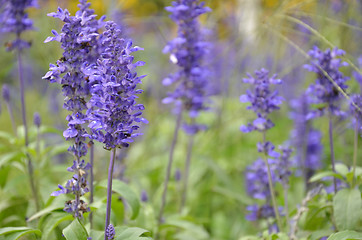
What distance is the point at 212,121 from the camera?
6656 mm

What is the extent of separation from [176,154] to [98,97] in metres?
3.98

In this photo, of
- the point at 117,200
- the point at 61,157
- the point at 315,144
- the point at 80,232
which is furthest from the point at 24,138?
the point at 315,144

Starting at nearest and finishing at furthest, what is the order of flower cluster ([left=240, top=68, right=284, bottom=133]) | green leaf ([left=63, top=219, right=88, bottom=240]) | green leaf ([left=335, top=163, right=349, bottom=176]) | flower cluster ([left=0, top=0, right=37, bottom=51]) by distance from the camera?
1. green leaf ([left=63, top=219, right=88, bottom=240])
2. flower cluster ([left=240, top=68, right=284, bottom=133])
3. green leaf ([left=335, top=163, right=349, bottom=176])
4. flower cluster ([left=0, top=0, right=37, bottom=51])

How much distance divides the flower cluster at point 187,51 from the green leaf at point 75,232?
1728 mm

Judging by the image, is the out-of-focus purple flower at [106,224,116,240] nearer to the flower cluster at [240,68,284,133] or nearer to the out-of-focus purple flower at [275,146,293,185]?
the flower cluster at [240,68,284,133]

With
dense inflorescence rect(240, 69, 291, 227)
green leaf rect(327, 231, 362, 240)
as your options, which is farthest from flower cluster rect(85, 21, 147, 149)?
green leaf rect(327, 231, 362, 240)

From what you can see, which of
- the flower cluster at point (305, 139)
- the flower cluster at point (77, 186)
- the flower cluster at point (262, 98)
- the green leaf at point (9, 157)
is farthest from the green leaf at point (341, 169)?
the green leaf at point (9, 157)

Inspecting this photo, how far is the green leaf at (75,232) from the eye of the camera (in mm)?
2229

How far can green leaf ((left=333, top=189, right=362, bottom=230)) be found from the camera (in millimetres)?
2627

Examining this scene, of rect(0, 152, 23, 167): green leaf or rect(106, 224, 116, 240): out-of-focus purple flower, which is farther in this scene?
rect(0, 152, 23, 167): green leaf

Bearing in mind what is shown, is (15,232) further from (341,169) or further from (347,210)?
(341,169)

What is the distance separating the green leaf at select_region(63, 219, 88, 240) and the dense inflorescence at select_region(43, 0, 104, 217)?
0.34 feet

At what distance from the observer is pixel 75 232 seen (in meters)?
2.27

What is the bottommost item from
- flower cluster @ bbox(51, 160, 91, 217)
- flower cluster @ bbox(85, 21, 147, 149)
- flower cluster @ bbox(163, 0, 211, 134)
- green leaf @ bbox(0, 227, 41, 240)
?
green leaf @ bbox(0, 227, 41, 240)
